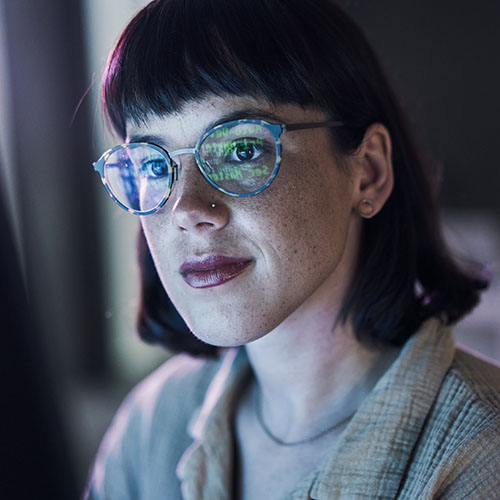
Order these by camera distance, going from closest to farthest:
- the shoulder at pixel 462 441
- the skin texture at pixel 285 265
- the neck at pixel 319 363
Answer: the shoulder at pixel 462 441, the skin texture at pixel 285 265, the neck at pixel 319 363

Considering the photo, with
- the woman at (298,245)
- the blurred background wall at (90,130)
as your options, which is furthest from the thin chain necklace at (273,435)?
the blurred background wall at (90,130)

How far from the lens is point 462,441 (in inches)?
35.8

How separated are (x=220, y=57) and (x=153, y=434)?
3.15ft

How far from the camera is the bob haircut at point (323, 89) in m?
0.97

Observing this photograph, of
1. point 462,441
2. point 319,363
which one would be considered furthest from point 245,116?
point 462,441

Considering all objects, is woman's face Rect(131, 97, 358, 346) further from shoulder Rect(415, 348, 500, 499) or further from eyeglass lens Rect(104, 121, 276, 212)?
shoulder Rect(415, 348, 500, 499)

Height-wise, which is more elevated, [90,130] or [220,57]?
[90,130]

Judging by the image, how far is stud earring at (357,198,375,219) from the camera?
1.16 meters

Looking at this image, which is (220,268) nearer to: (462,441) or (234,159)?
(234,159)

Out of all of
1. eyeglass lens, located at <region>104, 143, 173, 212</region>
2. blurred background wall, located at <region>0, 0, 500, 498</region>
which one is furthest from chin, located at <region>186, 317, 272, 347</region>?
blurred background wall, located at <region>0, 0, 500, 498</region>

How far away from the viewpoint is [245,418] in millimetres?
1345

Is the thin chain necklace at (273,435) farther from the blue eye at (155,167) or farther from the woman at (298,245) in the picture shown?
the blue eye at (155,167)

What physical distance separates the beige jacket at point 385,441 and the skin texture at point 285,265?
10 cm

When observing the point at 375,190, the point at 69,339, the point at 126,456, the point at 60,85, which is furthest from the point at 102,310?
the point at 375,190
